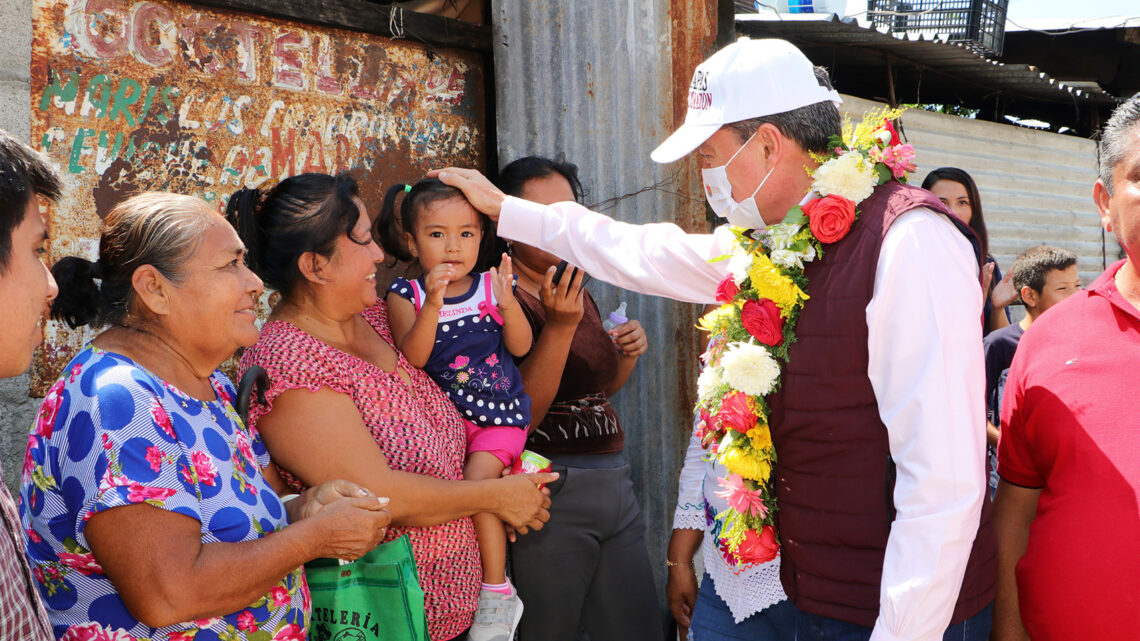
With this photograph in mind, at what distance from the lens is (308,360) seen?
2469 millimetres

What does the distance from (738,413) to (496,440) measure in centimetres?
96

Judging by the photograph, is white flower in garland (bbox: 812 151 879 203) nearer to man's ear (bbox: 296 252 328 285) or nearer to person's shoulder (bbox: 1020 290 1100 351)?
person's shoulder (bbox: 1020 290 1100 351)

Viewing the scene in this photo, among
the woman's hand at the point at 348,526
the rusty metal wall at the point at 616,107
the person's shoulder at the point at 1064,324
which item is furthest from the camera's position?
the rusty metal wall at the point at 616,107

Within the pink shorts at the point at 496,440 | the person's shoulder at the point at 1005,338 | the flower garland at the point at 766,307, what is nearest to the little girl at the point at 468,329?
the pink shorts at the point at 496,440

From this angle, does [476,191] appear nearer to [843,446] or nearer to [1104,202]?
[843,446]

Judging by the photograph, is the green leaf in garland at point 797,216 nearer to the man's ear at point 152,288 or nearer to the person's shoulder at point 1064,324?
the person's shoulder at point 1064,324

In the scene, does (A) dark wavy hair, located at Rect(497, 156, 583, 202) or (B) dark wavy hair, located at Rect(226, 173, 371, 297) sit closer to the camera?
A: (B) dark wavy hair, located at Rect(226, 173, 371, 297)

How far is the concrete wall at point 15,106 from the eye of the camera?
9.28 feet

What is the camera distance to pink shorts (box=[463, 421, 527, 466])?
299cm

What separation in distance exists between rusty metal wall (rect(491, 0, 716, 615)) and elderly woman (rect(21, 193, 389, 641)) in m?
1.98

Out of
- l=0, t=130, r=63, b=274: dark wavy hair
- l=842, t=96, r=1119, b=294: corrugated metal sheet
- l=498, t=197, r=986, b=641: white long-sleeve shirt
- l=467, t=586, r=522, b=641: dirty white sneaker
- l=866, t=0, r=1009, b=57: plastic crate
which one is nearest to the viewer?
l=0, t=130, r=63, b=274: dark wavy hair

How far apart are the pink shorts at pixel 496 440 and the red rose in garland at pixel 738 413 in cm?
89

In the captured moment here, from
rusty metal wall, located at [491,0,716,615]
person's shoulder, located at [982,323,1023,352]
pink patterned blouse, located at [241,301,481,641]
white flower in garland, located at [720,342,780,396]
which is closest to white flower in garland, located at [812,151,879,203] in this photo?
white flower in garland, located at [720,342,780,396]

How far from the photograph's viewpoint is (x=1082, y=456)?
2145 mm
